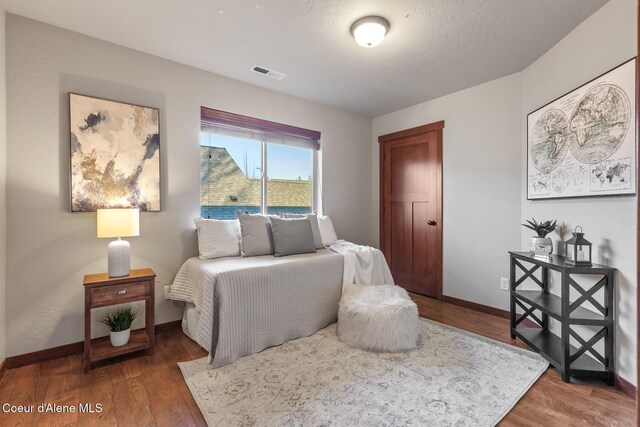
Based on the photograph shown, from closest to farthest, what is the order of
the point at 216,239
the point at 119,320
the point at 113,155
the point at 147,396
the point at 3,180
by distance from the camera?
the point at 147,396, the point at 3,180, the point at 119,320, the point at 113,155, the point at 216,239

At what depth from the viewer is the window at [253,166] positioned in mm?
2951

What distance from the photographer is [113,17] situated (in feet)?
6.65

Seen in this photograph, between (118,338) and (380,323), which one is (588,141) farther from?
(118,338)

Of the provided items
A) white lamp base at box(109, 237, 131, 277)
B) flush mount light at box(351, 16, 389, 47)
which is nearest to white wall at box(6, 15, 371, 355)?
white lamp base at box(109, 237, 131, 277)

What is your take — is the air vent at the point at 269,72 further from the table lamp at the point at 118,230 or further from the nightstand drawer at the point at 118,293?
the nightstand drawer at the point at 118,293

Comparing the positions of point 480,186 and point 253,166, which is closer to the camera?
point 480,186

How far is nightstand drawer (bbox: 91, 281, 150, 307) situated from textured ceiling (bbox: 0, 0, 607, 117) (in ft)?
6.39

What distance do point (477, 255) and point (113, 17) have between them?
155 inches

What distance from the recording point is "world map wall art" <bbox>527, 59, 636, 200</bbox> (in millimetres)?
1722

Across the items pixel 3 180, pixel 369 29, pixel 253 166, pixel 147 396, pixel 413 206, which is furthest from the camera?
pixel 413 206

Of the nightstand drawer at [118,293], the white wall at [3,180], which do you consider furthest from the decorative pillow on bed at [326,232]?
the white wall at [3,180]

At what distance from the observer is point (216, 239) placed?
2.62m

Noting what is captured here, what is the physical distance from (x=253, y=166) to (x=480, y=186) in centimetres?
257

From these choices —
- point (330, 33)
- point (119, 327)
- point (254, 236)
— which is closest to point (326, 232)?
point (254, 236)
